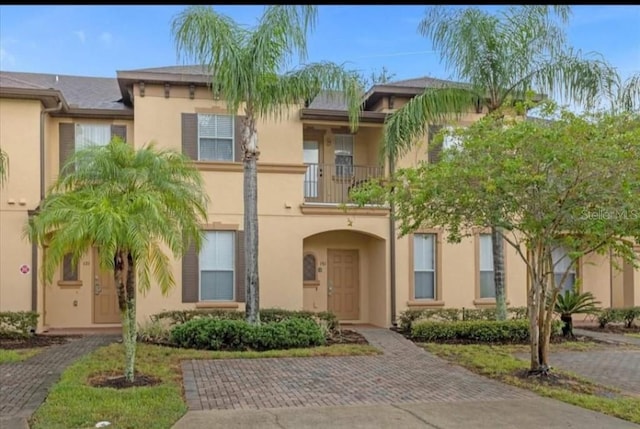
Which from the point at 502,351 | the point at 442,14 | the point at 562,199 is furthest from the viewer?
the point at 442,14

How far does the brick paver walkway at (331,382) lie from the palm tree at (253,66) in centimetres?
269

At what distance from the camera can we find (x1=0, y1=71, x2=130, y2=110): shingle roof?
1610 cm

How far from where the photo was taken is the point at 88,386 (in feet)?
28.3

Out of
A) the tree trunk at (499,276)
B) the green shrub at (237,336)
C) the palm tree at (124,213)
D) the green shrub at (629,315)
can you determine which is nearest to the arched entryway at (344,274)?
the tree trunk at (499,276)

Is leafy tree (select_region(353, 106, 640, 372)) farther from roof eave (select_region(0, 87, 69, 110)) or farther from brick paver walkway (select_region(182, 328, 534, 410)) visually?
Result: roof eave (select_region(0, 87, 69, 110))

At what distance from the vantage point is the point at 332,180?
1750 cm

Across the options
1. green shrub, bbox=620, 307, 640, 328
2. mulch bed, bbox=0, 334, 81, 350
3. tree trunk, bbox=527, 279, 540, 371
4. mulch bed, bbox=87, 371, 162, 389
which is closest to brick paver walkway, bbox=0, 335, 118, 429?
mulch bed, bbox=0, 334, 81, 350

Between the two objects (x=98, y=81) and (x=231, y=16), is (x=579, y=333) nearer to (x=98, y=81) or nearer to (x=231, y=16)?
(x=231, y=16)

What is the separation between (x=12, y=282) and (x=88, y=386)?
7.64 metres

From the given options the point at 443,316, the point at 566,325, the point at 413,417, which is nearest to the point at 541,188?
the point at 413,417

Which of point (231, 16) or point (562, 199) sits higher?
point (231, 16)

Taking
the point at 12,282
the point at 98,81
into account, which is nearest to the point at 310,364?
the point at 12,282

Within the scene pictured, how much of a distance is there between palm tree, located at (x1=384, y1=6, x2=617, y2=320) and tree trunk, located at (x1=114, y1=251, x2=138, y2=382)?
7893mm

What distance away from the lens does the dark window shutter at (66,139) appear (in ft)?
52.6
